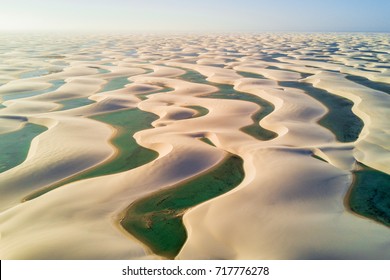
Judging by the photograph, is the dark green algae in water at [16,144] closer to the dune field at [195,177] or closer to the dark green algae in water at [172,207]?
the dune field at [195,177]

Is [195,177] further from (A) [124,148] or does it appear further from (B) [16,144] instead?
(B) [16,144]

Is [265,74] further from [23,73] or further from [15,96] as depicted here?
[23,73]

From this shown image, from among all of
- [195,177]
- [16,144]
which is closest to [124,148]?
[195,177]

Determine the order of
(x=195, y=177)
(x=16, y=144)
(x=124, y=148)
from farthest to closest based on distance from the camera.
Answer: (x=16, y=144), (x=124, y=148), (x=195, y=177)

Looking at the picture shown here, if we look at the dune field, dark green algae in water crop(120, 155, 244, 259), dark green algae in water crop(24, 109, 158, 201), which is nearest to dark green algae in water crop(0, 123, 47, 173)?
the dune field

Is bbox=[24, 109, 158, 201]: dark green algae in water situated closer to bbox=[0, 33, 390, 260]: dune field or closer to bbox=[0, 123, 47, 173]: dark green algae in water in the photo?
bbox=[0, 33, 390, 260]: dune field
